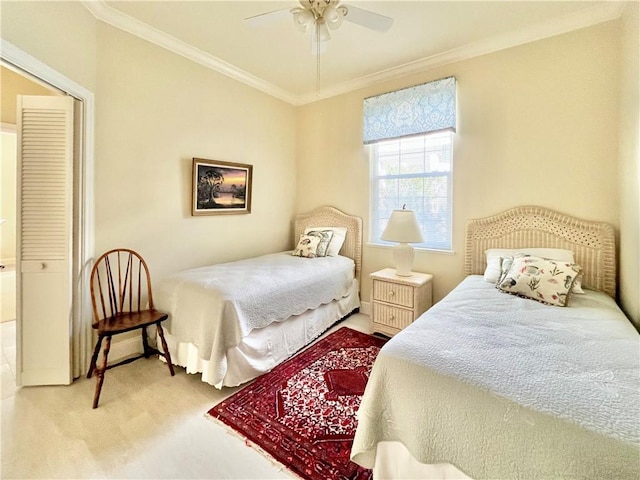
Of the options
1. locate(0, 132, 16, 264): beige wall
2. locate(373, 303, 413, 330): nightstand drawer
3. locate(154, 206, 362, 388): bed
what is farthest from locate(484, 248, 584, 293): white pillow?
locate(0, 132, 16, 264): beige wall

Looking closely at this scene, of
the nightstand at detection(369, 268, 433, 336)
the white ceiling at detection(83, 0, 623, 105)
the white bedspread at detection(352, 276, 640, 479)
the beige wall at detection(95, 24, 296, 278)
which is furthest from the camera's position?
the nightstand at detection(369, 268, 433, 336)

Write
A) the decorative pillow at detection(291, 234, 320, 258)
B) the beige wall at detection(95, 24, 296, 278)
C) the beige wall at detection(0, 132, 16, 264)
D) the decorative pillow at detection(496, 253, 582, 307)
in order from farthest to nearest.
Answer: the beige wall at detection(0, 132, 16, 264) < the decorative pillow at detection(291, 234, 320, 258) < the beige wall at detection(95, 24, 296, 278) < the decorative pillow at detection(496, 253, 582, 307)

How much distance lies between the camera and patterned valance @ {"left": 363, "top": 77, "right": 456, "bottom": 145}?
2920 millimetres

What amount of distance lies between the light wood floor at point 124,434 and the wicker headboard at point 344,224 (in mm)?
2115

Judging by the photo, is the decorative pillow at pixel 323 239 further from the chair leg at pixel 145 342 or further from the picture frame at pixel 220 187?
the chair leg at pixel 145 342

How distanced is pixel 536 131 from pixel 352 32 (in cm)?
185

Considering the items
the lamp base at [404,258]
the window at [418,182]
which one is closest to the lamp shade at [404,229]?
the lamp base at [404,258]

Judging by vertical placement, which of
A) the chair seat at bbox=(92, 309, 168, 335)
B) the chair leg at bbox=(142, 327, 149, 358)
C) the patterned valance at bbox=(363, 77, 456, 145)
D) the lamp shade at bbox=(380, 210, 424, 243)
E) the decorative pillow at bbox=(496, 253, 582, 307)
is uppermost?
the patterned valance at bbox=(363, 77, 456, 145)

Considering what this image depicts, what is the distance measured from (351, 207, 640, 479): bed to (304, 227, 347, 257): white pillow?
76.7 inches

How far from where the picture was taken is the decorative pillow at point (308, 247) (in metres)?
3.47

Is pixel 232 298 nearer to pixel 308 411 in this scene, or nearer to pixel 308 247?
pixel 308 411

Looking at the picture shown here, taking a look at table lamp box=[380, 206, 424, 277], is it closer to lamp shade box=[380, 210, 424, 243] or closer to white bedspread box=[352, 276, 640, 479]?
lamp shade box=[380, 210, 424, 243]

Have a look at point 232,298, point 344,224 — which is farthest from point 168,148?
point 344,224

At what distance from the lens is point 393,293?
2.93 m
